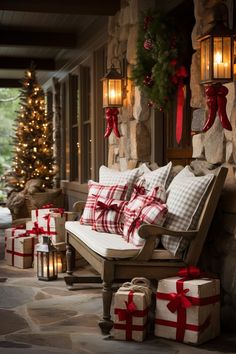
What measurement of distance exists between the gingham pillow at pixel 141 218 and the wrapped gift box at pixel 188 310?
0.38m

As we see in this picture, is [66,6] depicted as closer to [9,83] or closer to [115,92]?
[115,92]

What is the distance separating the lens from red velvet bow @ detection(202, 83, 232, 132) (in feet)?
11.6

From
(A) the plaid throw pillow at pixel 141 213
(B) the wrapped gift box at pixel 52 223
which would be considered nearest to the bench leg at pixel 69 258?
(B) the wrapped gift box at pixel 52 223

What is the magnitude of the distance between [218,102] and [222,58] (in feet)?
0.87

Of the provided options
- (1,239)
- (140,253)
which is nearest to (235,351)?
(140,253)

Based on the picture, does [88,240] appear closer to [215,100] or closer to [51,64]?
[215,100]

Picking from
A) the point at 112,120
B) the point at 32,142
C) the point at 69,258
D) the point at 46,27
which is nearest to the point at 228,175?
the point at 69,258

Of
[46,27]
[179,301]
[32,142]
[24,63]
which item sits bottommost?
[179,301]

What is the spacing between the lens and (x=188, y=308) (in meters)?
3.28

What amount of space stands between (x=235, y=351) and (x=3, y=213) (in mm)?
8720

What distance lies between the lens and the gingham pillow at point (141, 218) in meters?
3.63

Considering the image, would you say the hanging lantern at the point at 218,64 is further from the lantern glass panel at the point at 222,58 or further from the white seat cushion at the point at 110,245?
the white seat cushion at the point at 110,245

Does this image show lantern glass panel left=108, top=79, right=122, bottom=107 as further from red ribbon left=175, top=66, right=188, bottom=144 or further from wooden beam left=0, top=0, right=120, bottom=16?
red ribbon left=175, top=66, right=188, bottom=144

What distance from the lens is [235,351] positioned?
125 inches
